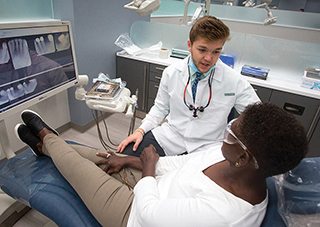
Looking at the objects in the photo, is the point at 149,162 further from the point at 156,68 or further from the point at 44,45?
the point at 156,68

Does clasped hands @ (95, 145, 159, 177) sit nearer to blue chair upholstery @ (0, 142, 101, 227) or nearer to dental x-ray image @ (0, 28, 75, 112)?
blue chair upholstery @ (0, 142, 101, 227)

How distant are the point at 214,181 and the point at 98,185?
52 cm

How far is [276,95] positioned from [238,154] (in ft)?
5.28

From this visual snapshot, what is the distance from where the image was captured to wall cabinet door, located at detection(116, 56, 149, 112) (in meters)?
2.57

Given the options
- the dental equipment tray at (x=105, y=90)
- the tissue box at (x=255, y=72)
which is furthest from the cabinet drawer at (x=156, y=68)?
the dental equipment tray at (x=105, y=90)

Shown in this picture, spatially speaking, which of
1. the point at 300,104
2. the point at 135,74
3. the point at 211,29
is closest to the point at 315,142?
the point at 300,104

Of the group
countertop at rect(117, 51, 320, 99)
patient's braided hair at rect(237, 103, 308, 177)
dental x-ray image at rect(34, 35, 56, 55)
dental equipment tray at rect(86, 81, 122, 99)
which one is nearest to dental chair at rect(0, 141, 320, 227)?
patient's braided hair at rect(237, 103, 308, 177)

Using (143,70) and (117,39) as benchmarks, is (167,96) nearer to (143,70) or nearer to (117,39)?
(143,70)

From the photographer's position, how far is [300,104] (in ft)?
6.48

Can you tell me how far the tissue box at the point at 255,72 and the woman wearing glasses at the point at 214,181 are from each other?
1.46 m

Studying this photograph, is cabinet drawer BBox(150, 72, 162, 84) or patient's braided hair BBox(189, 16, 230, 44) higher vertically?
patient's braided hair BBox(189, 16, 230, 44)

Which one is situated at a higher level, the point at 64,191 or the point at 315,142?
the point at 64,191

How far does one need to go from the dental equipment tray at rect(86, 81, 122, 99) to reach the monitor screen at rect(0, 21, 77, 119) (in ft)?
0.62

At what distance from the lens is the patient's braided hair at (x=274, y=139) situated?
607 millimetres
